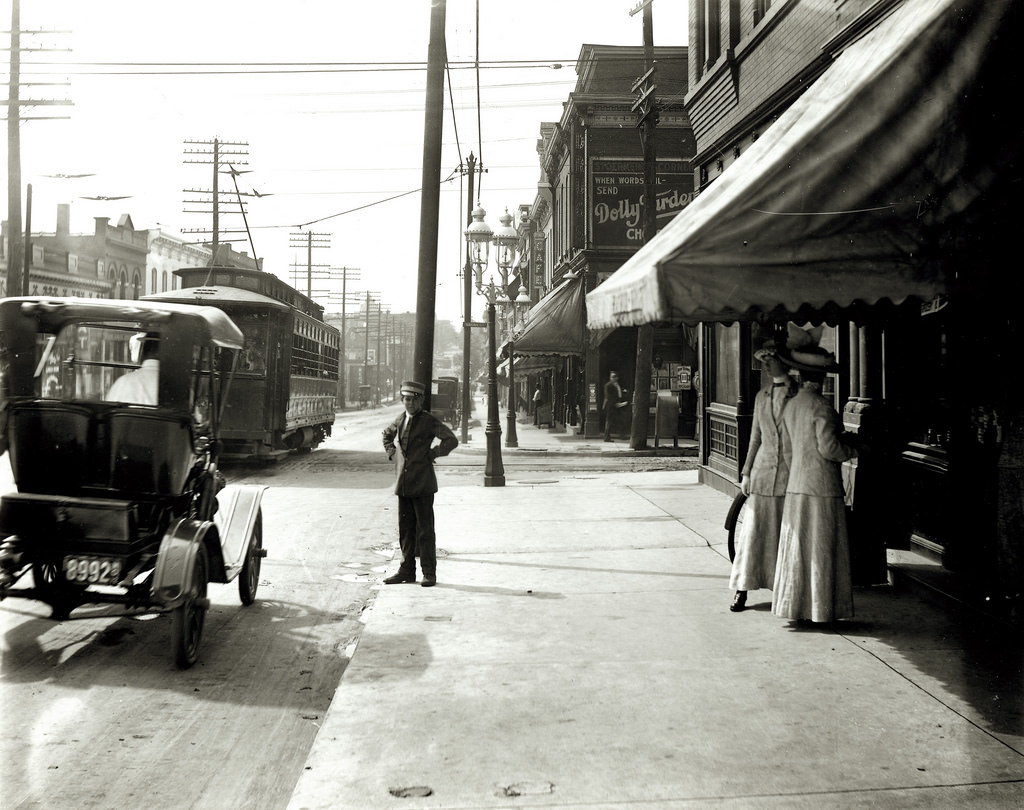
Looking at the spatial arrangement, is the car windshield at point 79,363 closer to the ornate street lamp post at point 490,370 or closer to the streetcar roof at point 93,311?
the streetcar roof at point 93,311

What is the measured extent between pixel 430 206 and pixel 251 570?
4358 millimetres

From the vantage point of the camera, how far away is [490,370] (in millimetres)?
18094

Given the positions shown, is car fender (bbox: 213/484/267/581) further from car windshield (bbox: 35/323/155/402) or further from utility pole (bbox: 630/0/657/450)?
utility pole (bbox: 630/0/657/450)

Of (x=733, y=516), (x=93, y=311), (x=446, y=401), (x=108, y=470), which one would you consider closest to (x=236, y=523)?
(x=108, y=470)

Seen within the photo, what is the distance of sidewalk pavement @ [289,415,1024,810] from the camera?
3.81 meters

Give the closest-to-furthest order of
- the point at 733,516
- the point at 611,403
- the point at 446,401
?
the point at 733,516, the point at 611,403, the point at 446,401

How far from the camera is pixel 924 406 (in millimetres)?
7129

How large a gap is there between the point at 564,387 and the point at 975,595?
29239 millimetres

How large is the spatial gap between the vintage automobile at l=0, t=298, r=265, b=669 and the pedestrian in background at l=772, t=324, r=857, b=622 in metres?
3.79

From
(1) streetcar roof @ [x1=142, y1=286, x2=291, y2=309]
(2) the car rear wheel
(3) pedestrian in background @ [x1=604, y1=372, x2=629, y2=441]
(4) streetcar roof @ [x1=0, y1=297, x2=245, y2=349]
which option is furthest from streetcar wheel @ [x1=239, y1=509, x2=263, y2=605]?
(3) pedestrian in background @ [x1=604, y1=372, x2=629, y2=441]

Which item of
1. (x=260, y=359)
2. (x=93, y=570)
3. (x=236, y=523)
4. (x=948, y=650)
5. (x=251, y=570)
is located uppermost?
(x=260, y=359)

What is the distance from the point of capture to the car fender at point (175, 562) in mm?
5605

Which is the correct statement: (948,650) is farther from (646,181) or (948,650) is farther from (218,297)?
(646,181)

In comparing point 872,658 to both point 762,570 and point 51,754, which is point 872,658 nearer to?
point 762,570
